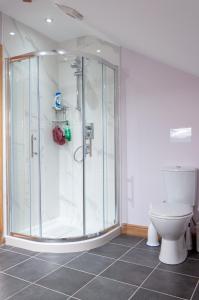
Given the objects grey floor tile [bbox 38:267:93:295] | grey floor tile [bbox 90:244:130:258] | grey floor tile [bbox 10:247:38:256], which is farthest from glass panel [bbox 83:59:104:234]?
grey floor tile [bbox 38:267:93:295]

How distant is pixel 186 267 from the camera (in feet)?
7.47

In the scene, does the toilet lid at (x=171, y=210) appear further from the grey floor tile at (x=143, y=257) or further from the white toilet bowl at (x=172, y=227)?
the grey floor tile at (x=143, y=257)

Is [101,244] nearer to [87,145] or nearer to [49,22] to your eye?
[87,145]

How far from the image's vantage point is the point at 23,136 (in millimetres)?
3074

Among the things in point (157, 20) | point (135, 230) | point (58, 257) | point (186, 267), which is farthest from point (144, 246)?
point (157, 20)

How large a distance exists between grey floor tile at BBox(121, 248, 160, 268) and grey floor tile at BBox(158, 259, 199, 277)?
0.10 m

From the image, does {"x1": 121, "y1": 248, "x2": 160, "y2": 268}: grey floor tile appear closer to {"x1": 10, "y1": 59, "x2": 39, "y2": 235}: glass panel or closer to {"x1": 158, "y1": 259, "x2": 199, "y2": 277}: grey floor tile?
{"x1": 158, "y1": 259, "x2": 199, "y2": 277}: grey floor tile

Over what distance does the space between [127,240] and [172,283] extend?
97 cm

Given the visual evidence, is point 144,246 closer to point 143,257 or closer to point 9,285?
point 143,257

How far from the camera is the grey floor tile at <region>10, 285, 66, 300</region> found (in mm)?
1816

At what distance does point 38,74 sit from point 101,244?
209 cm

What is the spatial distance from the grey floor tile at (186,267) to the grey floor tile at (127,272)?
0.51ft

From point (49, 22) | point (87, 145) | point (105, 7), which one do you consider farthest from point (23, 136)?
point (105, 7)

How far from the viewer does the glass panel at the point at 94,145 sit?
10.6 feet
